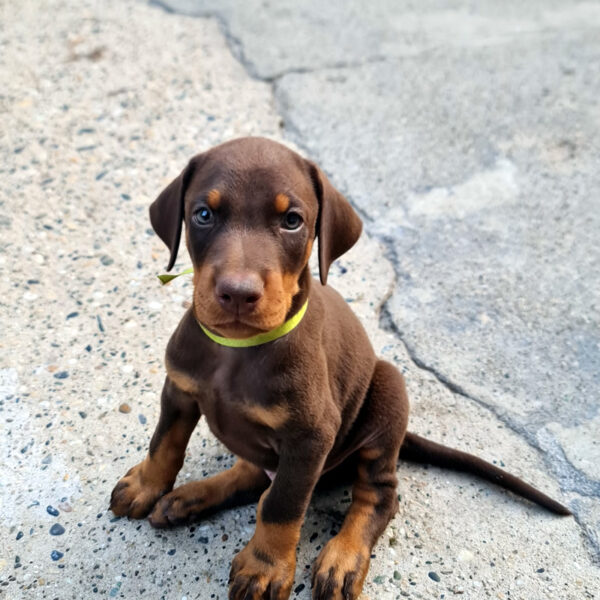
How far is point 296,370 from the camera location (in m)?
2.54

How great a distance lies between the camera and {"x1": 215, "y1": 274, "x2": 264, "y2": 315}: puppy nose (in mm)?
2176

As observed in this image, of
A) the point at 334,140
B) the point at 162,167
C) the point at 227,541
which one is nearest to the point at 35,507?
the point at 227,541

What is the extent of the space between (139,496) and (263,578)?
612 millimetres

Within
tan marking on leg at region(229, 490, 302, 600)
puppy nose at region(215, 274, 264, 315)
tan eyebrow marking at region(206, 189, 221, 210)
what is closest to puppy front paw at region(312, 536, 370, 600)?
tan marking on leg at region(229, 490, 302, 600)

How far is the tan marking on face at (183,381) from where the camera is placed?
2643 millimetres

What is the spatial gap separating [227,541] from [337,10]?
203 inches

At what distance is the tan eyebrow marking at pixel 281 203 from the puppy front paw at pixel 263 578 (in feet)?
3.93

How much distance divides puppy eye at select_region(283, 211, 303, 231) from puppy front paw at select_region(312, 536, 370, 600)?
3.97 ft

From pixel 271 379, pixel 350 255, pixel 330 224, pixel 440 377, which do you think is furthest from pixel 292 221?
pixel 350 255

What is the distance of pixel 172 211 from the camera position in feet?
8.48

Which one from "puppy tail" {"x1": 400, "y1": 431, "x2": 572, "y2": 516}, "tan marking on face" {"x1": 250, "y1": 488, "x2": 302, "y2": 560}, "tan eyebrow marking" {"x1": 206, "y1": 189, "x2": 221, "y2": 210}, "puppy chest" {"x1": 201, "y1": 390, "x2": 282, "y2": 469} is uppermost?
"tan eyebrow marking" {"x1": 206, "y1": 189, "x2": 221, "y2": 210}

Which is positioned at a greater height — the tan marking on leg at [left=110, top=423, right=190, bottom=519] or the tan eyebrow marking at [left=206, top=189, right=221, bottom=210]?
the tan eyebrow marking at [left=206, top=189, right=221, bottom=210]

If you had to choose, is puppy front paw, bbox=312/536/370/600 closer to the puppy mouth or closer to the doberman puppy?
the doberman puppy

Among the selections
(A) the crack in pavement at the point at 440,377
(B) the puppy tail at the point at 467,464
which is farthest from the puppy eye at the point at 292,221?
(A) the crack in pavement at the point at 440,377
